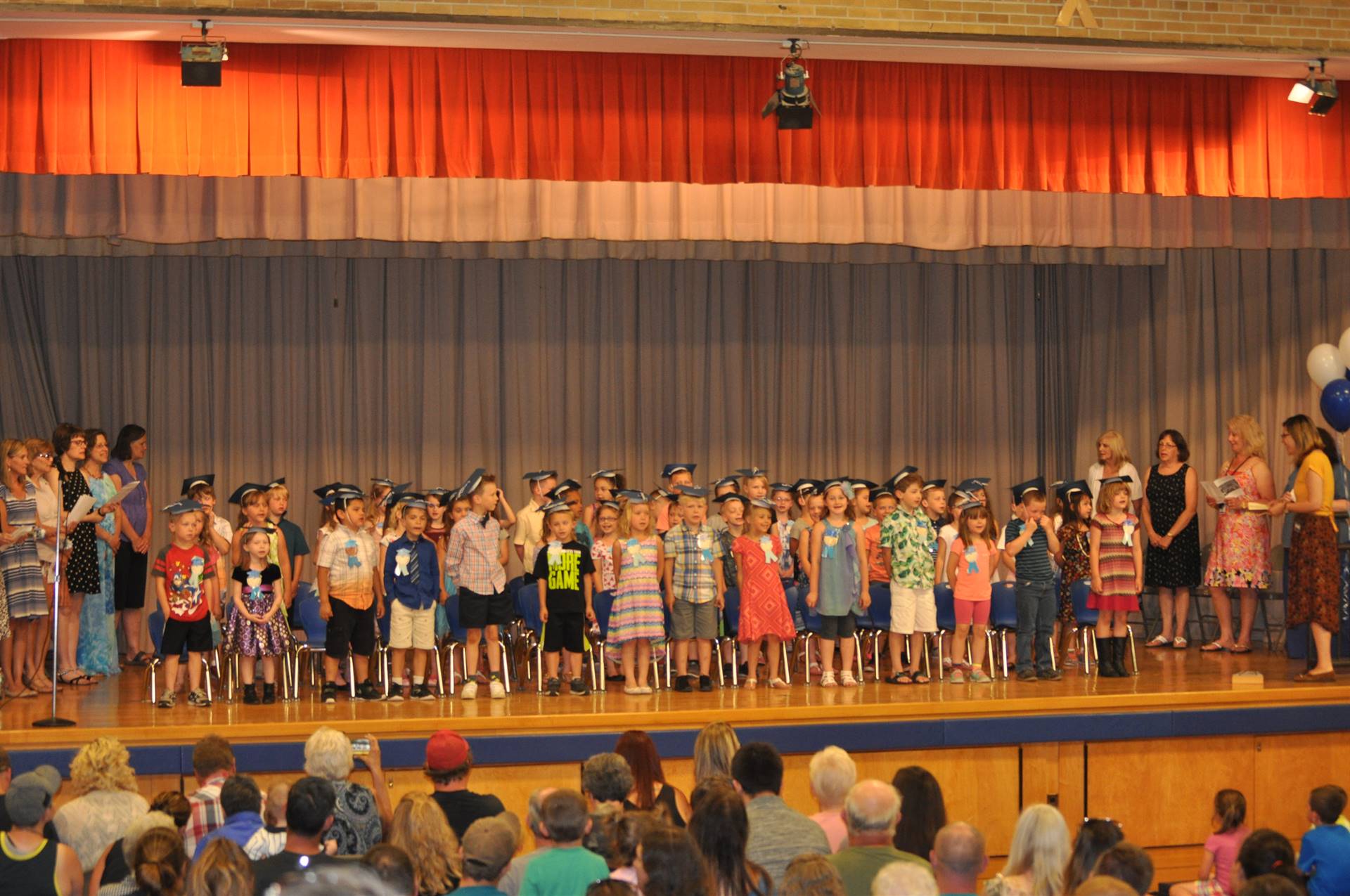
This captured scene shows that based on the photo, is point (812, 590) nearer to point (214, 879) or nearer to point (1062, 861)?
point (1062, 861)

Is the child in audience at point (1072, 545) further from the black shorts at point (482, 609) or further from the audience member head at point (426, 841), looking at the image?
the audience member head at point (426, 841)

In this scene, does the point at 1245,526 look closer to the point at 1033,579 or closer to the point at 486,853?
the point at 1033,579

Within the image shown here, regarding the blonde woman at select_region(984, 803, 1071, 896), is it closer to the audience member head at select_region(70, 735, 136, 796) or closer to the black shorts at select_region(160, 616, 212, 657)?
the audience member head at select_region(70, 735, 136, 796)

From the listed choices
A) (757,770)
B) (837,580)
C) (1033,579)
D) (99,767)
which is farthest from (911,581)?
(99,767)

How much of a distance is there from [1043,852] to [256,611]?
5989mm

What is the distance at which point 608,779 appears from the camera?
19.8 feet

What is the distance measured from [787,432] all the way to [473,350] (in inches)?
131

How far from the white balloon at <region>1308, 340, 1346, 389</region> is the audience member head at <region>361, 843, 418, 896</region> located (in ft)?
29.2

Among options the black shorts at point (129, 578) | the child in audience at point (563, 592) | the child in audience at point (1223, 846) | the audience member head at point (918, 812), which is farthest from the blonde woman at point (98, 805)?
the black shorts at point (129, 578)

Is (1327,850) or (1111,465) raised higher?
(1111,465)

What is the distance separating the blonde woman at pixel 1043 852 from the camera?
528 centimetres

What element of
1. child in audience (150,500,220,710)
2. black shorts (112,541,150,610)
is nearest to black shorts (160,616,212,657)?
child in audience (150,500,220,710)

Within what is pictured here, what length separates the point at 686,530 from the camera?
10.4 metres

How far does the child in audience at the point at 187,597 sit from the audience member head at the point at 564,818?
5063 millimetres
